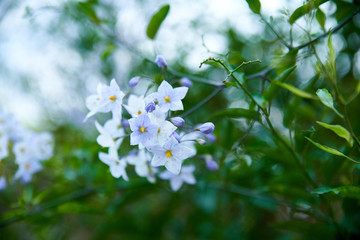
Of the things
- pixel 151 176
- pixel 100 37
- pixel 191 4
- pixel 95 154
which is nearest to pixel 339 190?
pixel 151 176

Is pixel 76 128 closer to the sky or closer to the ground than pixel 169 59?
closer to the ground

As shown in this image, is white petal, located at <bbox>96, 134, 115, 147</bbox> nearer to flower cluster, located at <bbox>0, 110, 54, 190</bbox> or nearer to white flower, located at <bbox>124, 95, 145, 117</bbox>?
white flower, located at <bbox>124, 95, 145, 117</bbox>

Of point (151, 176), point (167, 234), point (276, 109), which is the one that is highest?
point (151, 176)

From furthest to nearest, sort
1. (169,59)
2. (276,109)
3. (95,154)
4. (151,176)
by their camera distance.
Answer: (169,59) < (276,109) < (95,154) < (151,176)

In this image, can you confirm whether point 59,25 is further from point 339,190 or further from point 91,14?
point 339,190

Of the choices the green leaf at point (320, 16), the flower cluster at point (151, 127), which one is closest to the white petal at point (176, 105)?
the flower cluster at point (151, 127)

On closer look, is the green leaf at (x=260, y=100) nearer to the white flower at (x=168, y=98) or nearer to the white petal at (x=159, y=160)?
the white flower at (x=168, y=98)
